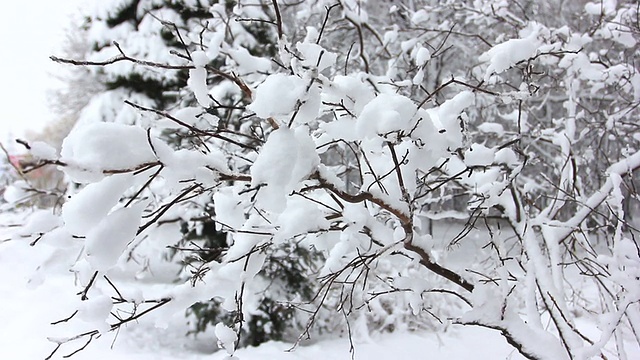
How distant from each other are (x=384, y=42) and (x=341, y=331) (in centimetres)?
304

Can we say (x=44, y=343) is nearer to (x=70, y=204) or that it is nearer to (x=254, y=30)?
(x=70, y=204)

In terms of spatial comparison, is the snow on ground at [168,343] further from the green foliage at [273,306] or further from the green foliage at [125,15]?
the green foliage at [125,15]

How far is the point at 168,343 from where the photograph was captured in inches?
181

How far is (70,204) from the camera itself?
3.38 feet

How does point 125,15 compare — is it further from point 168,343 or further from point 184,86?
point 168,343

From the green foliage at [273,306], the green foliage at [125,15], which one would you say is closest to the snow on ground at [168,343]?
the green foliage at [273,306]

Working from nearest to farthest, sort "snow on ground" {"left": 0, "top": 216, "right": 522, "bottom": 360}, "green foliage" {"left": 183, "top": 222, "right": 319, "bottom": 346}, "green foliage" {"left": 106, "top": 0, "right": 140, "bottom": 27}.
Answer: "snow on ground" {"left": 0, "top": 216, "right": 522, "bottom": 360} < "green foliage" {"left": 183, "top": 222, "right": 319, "bottom": 346} < "green foliage" {"left": 106, "top": 0, "right": 140, "bottom": 27}

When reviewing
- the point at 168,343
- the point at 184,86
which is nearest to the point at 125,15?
the point at 184,86

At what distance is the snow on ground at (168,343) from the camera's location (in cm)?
375

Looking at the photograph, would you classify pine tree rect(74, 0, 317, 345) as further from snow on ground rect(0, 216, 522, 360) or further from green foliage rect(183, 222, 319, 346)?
snow on ground rect(0, 216, 522, 360)

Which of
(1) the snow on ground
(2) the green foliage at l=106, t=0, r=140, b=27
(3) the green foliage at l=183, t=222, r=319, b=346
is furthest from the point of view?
(2) the green foliage at l=106, t=0, r=140, b=27

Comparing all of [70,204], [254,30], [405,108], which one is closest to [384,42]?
[254,30]

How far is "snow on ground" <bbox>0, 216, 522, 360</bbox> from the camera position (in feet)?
12.3

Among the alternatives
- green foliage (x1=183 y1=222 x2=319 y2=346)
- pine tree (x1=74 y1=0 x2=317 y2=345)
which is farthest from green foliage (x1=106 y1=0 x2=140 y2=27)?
green foliage (x1=183 y1=222 x2=319 y2=346)
